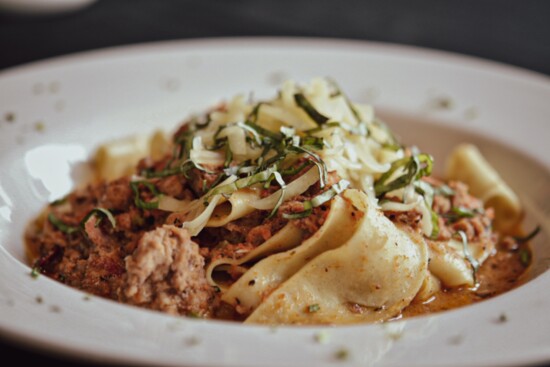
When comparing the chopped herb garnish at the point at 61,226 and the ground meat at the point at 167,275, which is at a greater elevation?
the ground meat at the point at 167,275

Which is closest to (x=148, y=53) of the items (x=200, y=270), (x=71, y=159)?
(x=71, y=159)

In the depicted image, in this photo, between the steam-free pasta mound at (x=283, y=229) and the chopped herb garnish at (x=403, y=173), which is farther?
the chopped herb garnish at (x=403, y=173)

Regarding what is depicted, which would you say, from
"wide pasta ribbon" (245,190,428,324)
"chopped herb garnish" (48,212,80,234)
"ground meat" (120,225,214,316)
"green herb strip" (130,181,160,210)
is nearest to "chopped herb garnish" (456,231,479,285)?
"wide pasta ribbon" (245,190,428,324)

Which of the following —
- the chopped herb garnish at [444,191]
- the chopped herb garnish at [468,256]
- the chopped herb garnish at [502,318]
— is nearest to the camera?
the chopped herb garnish at [502,318]

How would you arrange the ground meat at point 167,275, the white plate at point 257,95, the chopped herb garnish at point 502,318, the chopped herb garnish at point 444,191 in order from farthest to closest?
the chopped herb garnish at point 444,191 → the ground meat at point 167,275 → the chopped herb garnish at point 502,318 → the white plate at point 257,95

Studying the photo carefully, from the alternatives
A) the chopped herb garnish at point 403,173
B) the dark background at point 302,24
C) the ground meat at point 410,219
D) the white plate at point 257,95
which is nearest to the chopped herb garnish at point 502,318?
the white plate at point 257,95

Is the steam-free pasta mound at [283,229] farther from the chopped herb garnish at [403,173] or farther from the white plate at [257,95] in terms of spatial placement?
the white plate at [257,95]

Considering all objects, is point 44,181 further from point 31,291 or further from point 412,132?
point 412,132
